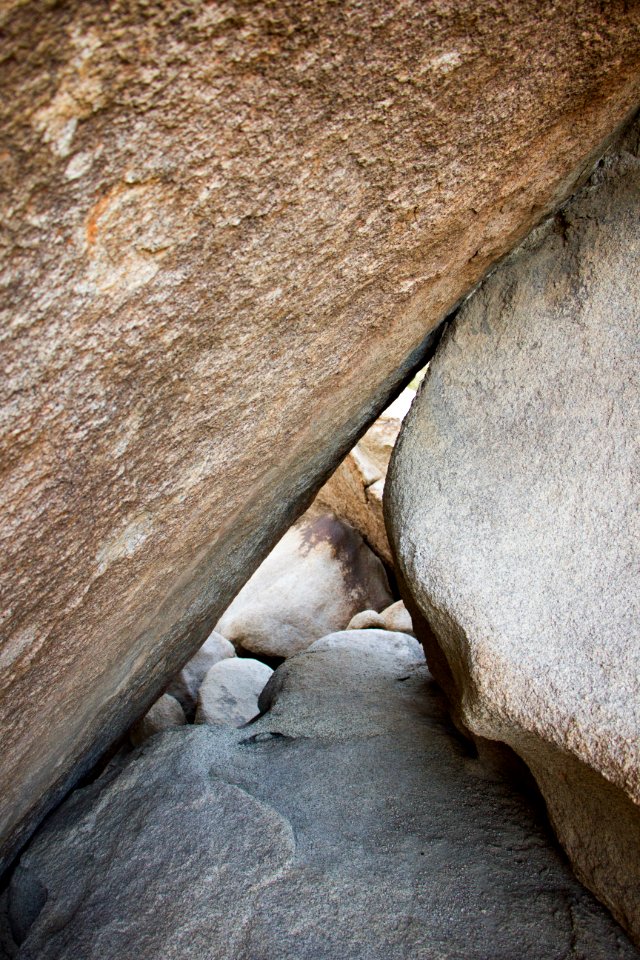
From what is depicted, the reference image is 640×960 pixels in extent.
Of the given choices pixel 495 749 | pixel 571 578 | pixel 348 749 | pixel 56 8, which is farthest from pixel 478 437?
pixel 56 8

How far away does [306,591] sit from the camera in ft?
13.2

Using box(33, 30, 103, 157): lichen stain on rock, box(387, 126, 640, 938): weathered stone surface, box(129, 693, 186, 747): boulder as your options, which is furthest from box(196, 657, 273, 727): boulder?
box(33, 30, 103, 157): lichen stain on rock

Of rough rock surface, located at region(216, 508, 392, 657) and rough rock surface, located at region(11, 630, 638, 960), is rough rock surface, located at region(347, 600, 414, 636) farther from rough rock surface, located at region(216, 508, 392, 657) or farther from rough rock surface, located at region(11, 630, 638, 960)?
rough rock surface, located at region(11, 630, 638, 960)

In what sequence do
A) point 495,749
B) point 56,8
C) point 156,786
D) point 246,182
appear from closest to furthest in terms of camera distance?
1. point 56,8
2. point 246,182
3. point 495,749
4. point 156,786

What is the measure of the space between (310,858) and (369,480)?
2.94 m

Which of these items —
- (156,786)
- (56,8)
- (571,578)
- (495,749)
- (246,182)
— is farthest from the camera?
(156,786)

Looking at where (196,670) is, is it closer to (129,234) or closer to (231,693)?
(231,693)

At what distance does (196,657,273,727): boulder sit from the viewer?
268 centimetres

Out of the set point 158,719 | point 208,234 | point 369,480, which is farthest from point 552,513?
point 369,480

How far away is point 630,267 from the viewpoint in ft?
4.32

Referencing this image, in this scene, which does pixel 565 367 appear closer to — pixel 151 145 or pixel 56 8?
pixel 151 145

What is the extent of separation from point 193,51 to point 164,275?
0.80 feet

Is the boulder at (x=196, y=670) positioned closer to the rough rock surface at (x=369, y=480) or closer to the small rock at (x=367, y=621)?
the small rock at (x=367, y=621)

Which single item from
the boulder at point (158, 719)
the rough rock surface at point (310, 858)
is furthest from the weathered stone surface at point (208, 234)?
the boulder at point (158, 719)
